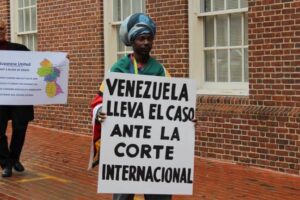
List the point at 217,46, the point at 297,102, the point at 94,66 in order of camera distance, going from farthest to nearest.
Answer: the point at 94,66 < the point at 217,46 < the point at 297,102

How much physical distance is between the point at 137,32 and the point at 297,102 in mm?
3733

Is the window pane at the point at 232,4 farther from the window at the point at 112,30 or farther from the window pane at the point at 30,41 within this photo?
the window pane at the point at 30,41

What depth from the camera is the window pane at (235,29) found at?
320 inches

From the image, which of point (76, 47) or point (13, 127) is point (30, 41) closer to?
point (76, 47)

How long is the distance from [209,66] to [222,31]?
1.89 feet

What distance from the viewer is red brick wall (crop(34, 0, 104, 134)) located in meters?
10.8

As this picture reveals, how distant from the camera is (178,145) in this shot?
4137 millimetres

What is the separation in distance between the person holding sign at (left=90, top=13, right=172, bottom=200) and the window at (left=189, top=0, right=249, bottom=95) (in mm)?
4014

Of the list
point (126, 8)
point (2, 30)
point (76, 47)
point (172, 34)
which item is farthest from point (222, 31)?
point (76, 47)

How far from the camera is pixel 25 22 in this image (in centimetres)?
1312

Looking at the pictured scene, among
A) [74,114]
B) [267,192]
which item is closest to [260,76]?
[267,192]

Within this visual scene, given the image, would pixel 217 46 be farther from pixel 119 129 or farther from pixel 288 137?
pixel 119 129

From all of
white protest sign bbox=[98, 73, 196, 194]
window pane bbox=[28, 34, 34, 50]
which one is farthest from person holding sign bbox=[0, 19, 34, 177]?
window pane bbox=[28, 34, 34, 50]

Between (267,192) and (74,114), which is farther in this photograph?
(74,114)
